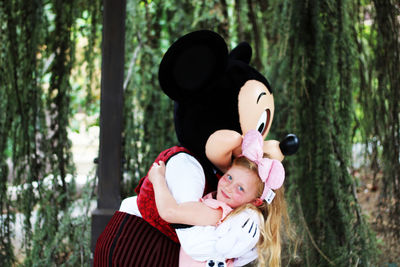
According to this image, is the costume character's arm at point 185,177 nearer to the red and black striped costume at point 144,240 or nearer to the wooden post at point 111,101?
the red and black striped costume at point 144,240

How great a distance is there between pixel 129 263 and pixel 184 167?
312 mm

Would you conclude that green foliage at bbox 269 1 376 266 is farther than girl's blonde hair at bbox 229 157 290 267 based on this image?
Yes

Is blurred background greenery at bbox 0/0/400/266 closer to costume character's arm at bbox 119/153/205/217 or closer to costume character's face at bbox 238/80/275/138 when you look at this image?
costume character's face at bbox 238/80/275/138

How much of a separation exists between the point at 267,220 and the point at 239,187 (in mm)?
131

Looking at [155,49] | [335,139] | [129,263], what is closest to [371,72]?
[335,139]

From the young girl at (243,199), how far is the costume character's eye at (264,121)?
0.45 feet

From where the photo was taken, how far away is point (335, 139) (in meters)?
1.96

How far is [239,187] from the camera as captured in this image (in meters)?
1.16

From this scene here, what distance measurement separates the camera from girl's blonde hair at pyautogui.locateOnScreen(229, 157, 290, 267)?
3.83 ft

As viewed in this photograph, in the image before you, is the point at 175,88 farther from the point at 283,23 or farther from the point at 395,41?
the point at 395,41

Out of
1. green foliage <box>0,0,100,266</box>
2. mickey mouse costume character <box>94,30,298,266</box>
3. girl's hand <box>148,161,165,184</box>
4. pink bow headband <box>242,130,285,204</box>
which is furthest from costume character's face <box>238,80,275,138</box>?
green foliage <box>0,0,100,266</box>

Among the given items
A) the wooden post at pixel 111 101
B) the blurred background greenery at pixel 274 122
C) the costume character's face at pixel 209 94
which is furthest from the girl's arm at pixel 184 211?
the blurred background greenery at pixel 274 122

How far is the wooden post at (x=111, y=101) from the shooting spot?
1.78 m

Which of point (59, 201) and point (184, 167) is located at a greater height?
point (184, 167)
